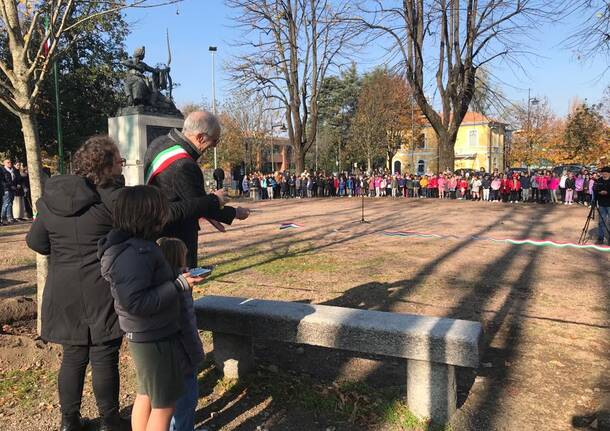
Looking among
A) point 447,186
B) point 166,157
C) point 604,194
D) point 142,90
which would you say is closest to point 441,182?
point 447,186

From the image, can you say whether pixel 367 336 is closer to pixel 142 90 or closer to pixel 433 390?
pixel 433 390

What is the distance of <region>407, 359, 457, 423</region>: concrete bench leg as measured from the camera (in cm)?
320

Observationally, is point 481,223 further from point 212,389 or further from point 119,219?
point 119,219

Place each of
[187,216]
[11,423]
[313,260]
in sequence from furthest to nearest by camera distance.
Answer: [313,260] < [11,423] < [187,216]

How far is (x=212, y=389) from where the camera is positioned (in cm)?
376

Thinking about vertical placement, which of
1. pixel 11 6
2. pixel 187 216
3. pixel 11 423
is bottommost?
pixel 11 423

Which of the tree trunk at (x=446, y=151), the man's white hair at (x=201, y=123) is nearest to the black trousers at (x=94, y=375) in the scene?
the man's white hair at (x=201, y=123)

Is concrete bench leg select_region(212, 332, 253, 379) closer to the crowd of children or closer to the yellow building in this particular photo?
the crowd of children

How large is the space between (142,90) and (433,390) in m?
11.6

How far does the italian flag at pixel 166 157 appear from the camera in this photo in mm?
2951

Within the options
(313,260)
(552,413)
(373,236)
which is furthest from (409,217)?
(552,413)

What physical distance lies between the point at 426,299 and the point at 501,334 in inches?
49.3

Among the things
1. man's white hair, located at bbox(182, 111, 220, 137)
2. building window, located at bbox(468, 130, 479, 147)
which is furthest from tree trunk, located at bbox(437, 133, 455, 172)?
building window, located at bbox(468, 130, 479, 147)

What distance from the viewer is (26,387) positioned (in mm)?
3766
